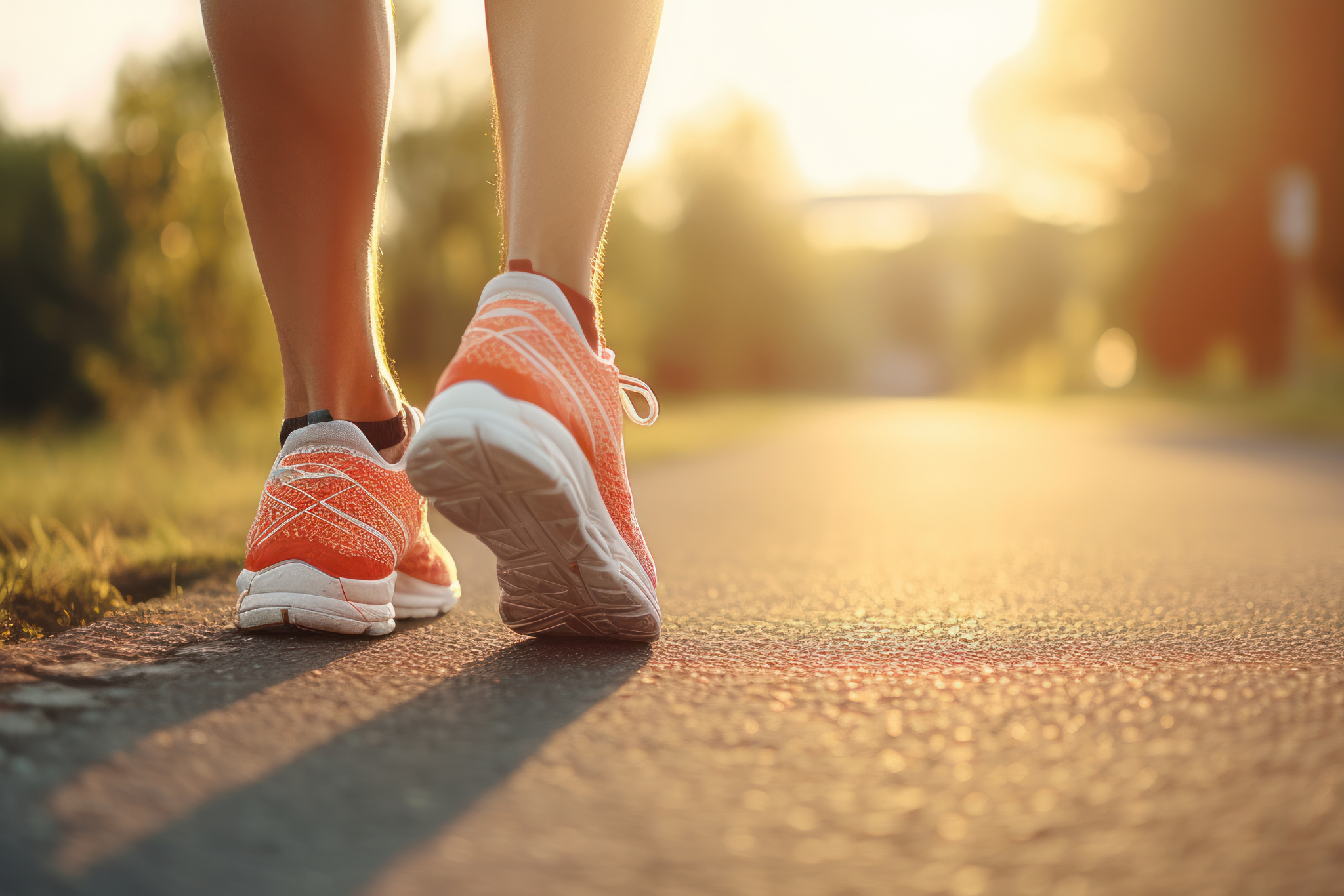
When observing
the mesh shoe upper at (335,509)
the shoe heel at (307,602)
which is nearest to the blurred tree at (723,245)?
the mesh shoe upper at (335,509)

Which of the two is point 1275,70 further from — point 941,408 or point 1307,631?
point 1307,631

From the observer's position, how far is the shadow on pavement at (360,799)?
0.64 m

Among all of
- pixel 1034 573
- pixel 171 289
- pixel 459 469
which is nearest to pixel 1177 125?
pixel 171 289

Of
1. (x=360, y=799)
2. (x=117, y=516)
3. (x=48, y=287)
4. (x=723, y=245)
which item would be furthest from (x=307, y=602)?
(x=723, y=245)

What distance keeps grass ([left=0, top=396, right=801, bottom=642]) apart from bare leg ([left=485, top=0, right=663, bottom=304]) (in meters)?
0.76

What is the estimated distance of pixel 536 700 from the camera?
100 cm

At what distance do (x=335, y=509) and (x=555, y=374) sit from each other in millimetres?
349

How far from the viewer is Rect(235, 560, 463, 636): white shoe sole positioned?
1275 mm

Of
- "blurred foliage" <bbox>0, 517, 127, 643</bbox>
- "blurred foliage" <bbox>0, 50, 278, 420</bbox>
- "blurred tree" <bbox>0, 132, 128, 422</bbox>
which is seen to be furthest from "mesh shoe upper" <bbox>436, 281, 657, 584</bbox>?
"blurred tree" <bbox>0, 132, 128, 422</bbox>

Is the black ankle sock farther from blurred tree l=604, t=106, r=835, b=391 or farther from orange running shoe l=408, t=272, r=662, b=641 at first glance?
blurred tree l=604, t=106, r=835, b=391

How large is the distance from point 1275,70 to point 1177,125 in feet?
4.57

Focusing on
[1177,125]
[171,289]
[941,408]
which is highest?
[1177,125]

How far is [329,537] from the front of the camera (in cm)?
130

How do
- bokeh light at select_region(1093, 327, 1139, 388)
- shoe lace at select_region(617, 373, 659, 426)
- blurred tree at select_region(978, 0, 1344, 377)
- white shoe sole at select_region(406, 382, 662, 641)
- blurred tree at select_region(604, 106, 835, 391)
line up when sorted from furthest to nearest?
1. blurred tree at select_region(604, 106, 835, 391)
2. bokeh light at select_region(1093, 327, 1139, 388)
3. blurred tree at select_region(978, 0, 1344, 377)
4. shoe lace at select_region(617, 373, 659, 426)
5. white shoe sole at select_region(406, 382, 662, 641)
